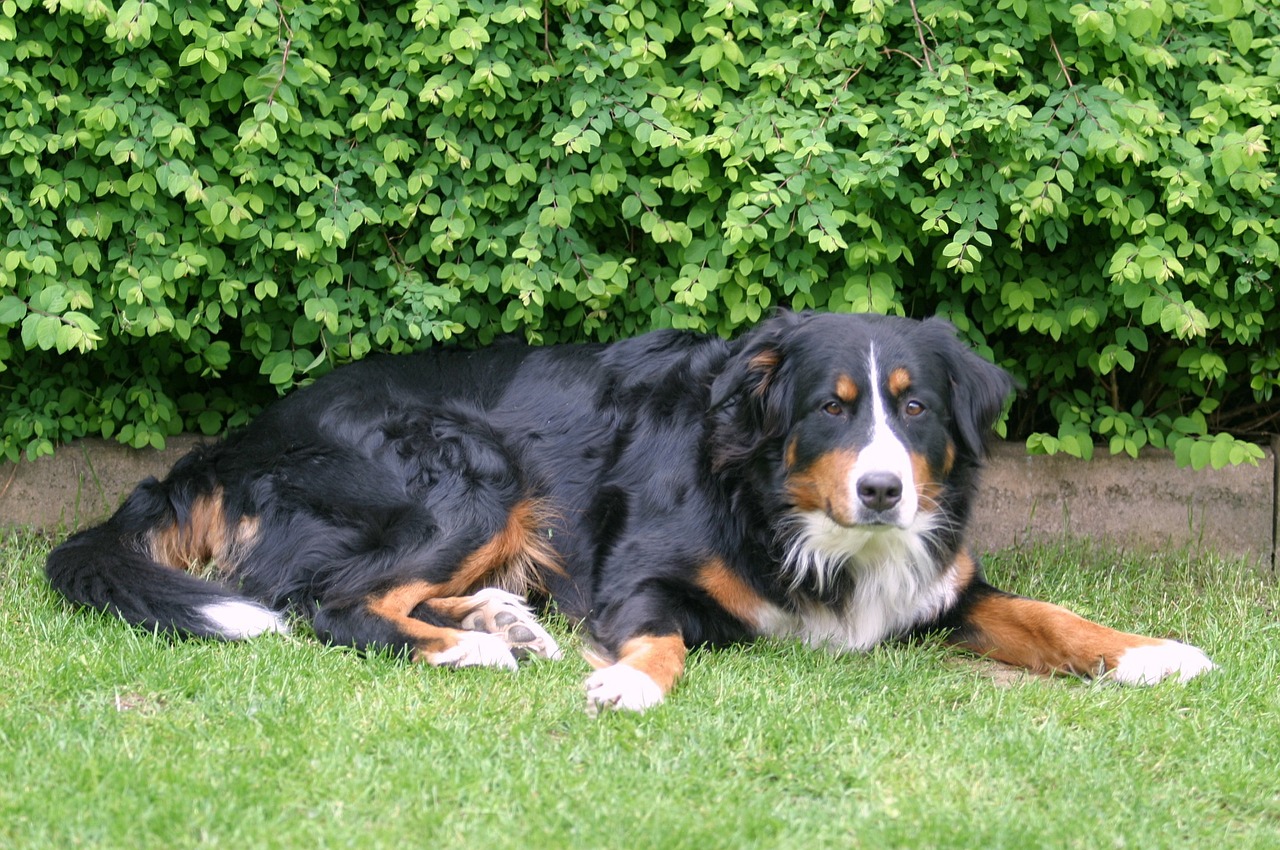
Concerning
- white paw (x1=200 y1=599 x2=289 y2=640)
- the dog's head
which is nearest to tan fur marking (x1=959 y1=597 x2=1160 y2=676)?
the dog's head

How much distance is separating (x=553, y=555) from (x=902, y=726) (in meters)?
1.51

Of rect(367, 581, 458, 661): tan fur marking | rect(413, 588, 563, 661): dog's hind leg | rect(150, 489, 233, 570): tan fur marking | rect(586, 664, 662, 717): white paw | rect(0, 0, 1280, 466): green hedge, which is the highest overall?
rect(0, 0, 1280, 466): green hedge

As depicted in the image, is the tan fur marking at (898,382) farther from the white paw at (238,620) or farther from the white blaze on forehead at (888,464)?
the white paw at (238,620)

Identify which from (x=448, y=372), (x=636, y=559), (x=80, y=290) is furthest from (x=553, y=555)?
(x=80, y=290)

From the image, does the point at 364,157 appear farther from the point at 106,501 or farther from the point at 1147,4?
the point at 1147,4

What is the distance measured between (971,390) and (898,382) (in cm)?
36

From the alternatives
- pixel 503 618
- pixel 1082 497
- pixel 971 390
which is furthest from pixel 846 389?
pixel 1082 497

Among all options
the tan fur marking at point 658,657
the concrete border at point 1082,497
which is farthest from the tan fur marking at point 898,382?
the concrete border at point 1082,497

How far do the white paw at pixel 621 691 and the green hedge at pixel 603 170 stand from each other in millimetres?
1583

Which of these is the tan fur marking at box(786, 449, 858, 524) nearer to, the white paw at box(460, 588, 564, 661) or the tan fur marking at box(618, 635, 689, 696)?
the tan fur marking at box(618, 635, 689, 696)

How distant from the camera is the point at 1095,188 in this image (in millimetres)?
4512

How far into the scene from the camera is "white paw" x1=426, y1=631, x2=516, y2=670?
365 centimetres

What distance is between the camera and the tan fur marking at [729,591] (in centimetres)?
396

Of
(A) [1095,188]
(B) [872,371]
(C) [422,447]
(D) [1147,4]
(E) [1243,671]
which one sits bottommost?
(E) [1243,671]
